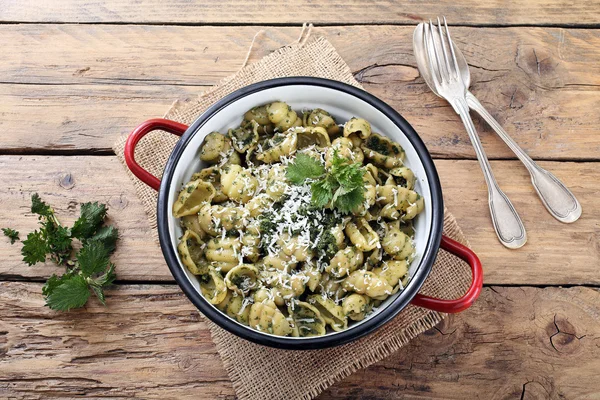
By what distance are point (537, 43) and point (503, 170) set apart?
0.67 metres

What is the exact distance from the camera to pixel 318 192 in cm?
199

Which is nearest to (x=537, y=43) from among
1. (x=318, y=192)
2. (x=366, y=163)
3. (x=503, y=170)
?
(x=503, y=170)

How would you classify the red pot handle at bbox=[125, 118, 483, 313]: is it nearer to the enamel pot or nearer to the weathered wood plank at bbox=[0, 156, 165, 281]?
the enamel pot

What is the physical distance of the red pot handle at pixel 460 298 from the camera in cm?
200

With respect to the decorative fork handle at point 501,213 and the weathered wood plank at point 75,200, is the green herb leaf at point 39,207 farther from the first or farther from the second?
the decorative fork handle at point 501,213

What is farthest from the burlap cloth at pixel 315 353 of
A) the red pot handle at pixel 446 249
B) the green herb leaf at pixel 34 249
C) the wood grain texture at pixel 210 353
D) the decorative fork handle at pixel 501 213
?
the green herb leaf at pixel 34 249

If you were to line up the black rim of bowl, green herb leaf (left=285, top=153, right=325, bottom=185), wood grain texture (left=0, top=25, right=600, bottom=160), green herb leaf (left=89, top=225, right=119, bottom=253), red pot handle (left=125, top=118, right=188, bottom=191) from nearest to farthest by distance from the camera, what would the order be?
1. the black rim of bowl
2. green herb leaf (left=285, top=153, right=325, bottom=185)
3. red pot handle (left=125, top=118, right=188, bottom=191)
4. green herb leaf (left=89, top=225, right=119, bottom=253)
5. wood grain texture (left=0, top=25, right=600, bottom=160)

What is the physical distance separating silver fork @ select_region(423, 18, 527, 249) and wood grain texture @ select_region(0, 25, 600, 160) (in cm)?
8

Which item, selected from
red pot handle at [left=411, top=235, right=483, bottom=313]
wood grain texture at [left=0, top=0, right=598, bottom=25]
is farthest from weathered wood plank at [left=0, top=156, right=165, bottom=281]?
red pot handle at [left=411, top=235, right=483, bottom=313]

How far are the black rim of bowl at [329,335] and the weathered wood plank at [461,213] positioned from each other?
1.86 feet

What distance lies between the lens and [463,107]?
8.61 feet

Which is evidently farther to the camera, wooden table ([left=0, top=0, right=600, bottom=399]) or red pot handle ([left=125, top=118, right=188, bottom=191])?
wooden table ([left=0, top=0, right=600, bottom=399])

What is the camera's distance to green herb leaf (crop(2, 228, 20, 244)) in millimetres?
2531

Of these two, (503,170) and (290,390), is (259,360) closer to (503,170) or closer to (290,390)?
(290,390)
